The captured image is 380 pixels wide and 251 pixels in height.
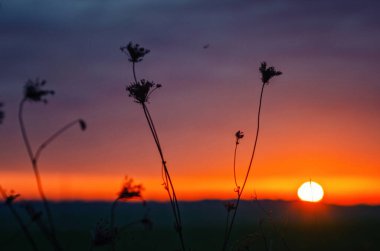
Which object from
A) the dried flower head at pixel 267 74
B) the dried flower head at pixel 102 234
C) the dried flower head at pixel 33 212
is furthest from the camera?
the dried flower head at pixel 267 74

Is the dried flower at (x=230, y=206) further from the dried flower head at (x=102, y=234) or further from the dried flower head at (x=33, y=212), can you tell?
the dried flower head at (x=33, y=212)

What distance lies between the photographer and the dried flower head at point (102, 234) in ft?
16.2

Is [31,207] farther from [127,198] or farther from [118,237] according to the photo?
[118,237]

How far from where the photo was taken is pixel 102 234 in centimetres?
502

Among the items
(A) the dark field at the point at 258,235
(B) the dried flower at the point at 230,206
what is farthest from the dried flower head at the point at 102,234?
(B) the dried flower at the point at 230,206

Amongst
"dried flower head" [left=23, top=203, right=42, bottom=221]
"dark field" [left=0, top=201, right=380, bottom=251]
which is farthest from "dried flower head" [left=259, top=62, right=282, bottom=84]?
"dried flower head" [left=23, top=203, right=42, bottom=221]

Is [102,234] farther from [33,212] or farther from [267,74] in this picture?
[267,74]

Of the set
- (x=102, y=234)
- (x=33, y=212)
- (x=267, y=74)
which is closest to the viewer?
(x=33, y=212)

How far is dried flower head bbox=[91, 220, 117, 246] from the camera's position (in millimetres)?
4930

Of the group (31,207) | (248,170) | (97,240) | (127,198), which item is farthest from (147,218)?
(248,170)

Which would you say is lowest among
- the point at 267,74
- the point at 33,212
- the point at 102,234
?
the point at 102,234

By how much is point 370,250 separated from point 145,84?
18299 millimetres

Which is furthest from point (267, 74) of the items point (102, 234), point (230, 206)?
point (102, 234)

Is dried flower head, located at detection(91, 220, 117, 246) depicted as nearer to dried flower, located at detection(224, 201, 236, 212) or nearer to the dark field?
the dark field
